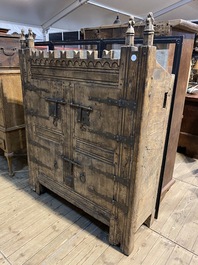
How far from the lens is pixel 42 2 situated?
195 inches

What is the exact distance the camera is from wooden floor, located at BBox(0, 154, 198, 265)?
138 cm

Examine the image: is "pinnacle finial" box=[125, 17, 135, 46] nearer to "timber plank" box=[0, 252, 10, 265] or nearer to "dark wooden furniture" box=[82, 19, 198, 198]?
"dark wooden furniture" box=[82, 19, 198, 198]

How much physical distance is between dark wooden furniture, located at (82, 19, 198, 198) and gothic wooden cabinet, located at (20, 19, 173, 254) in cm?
25

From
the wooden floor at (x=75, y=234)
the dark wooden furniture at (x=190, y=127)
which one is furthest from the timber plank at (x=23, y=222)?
the dark wooden furniture at (x=190, y=127)

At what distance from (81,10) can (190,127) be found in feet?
16.3

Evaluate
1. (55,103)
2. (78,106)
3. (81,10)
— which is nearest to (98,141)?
(78,106)

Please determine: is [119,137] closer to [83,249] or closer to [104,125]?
[104,125]

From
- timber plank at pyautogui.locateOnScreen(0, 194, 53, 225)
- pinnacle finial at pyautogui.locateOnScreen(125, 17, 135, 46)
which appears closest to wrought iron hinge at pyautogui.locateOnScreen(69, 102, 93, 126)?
pinnacle finial at pyautogui.locateOnScreen(125, 17, 135, 46)

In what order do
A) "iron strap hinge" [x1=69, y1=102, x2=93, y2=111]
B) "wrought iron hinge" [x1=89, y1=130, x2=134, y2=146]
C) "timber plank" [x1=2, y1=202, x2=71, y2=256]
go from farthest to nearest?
"timber plank" [x1=2, y1=202, x2=71, y2=256], "iron strap hinge" [x1=69, y1=102, x2=93, y2=111], "wrought iron hinge" [x1=89, y1=130, x2=134, y2=146]

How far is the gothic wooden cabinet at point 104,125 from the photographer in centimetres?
113

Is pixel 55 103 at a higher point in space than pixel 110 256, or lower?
higher

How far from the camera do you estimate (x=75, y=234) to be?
1568mm

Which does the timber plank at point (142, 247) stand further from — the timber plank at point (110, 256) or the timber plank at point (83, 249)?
the timber plank at point (83, 249)

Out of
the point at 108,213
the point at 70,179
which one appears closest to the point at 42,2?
the point at 70,179
